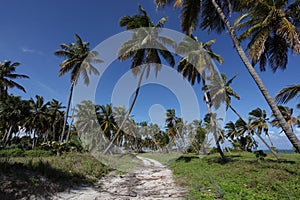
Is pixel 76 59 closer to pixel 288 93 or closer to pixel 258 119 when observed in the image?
pixel 288 93

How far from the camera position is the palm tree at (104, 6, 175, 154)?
1574 cm

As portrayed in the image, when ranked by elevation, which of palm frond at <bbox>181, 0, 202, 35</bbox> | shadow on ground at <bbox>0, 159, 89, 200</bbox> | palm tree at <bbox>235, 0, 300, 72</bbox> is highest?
palm frond at <bbox>181, 0, 202, 35</bbox>

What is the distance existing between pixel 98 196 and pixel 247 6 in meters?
10.6

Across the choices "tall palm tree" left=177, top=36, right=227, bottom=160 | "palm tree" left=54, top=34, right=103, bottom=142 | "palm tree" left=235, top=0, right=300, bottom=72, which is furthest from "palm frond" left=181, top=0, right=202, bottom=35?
"palm tree" left=54, top=34, right=103, bottom=142

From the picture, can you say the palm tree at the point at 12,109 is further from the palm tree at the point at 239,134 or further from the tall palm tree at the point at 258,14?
the palm tree at the point at 239,134

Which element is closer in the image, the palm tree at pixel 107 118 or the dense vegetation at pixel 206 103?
the dense vegetation at pixel 206 103

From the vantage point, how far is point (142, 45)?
1564 centimetres

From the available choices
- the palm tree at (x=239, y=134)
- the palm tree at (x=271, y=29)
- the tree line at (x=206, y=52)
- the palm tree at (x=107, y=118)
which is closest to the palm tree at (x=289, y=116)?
the tree line at (x=206, y=52)

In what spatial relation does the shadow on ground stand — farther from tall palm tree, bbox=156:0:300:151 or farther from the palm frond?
the palm frond

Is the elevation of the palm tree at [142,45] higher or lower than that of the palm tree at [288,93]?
higher

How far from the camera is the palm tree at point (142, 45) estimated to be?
15.7m

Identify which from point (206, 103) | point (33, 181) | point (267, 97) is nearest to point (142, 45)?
point (206, 103)

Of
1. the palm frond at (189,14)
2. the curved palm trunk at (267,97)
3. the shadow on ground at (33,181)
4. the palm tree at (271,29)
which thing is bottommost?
the shadow on ground at (33,181)

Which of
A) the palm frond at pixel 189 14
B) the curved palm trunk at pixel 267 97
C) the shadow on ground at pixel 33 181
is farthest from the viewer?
the palm frond at pixel 189 14
